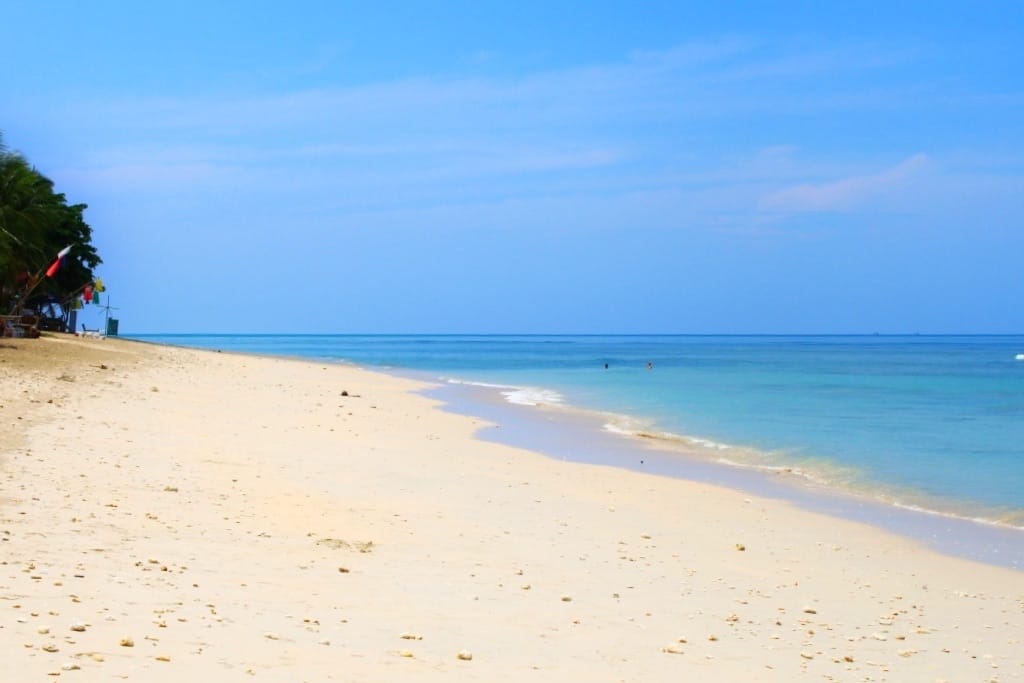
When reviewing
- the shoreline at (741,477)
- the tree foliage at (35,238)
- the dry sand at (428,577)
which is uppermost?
the tree foliage at (35,238)

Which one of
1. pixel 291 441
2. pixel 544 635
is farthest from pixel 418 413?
pixel 544 635

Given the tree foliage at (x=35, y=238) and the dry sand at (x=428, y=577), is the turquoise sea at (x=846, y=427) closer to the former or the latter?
the dry sand at (x=428, y=577)

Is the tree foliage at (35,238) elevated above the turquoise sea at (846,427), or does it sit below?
above

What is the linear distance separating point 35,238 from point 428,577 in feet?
133

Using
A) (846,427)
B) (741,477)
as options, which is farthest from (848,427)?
(741,477)

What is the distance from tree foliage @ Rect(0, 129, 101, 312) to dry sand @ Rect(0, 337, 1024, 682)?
27752mm

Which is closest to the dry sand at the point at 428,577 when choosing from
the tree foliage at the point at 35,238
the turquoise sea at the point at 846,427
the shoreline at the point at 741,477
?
the shoreline at the point at 741,477

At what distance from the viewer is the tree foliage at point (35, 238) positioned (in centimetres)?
4059

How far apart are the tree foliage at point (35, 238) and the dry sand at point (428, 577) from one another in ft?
91.1

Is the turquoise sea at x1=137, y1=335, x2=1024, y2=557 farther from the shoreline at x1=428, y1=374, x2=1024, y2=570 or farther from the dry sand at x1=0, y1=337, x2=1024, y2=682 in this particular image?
the dry sand at x1=0, y1=337, x2=1024, y2=682

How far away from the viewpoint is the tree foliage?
133ft

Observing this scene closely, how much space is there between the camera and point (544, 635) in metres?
6.87

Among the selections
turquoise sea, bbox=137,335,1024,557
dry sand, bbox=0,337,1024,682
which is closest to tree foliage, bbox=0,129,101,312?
turquoise sea, bbox=137,335,1024,557

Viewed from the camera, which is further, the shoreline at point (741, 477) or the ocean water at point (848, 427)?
the ocean water at point (848, 427)
